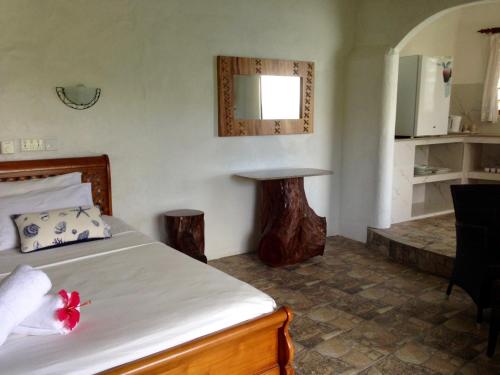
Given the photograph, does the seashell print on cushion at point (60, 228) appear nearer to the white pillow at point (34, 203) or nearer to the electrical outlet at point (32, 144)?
the white pillow at point (34, 203)

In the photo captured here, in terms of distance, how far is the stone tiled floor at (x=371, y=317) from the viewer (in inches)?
102

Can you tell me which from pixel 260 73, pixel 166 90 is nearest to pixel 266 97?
pixel 260 73

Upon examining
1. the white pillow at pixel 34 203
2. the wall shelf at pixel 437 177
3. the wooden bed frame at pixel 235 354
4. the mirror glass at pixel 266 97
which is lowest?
the wooden bed frame at pixel 235 354

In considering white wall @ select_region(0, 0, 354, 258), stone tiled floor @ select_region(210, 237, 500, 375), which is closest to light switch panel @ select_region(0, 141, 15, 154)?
white wall @ select_region(0, 0, 354, 258)

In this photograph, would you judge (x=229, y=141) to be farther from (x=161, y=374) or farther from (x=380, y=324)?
(x=161, y=374)

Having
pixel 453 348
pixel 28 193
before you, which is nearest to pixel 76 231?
pixel 28 193

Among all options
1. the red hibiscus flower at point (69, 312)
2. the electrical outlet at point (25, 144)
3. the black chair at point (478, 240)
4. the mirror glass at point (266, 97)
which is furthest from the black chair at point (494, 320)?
the electrical outlet at point (25, 144)

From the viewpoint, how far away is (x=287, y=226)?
4199 mm

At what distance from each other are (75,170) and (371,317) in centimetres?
249

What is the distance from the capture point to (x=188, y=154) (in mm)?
4086

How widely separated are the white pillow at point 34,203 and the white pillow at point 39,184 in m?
0.07

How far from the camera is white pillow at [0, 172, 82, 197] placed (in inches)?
118

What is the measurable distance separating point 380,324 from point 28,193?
258 cm

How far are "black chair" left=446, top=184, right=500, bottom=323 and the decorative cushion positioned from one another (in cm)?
247
